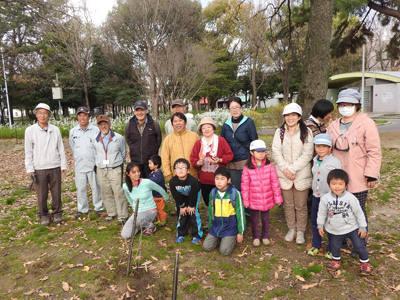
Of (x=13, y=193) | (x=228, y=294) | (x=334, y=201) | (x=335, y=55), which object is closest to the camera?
(x=228, y=294)

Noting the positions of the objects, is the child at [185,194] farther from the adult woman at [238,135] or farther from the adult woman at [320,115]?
the adult woman at [320,115]

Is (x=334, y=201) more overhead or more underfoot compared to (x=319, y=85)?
more underfoot

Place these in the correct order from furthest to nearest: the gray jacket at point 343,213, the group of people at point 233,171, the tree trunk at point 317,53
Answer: the tree trunk at point 317,53
the group of people at point 233,171
the gray jacket at point 343,213

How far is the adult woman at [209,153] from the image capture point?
416 cm

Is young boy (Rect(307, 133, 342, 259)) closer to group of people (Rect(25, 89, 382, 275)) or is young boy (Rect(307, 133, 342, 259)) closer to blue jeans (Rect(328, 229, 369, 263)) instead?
group of people (Rect(25, 89, 382, 275))

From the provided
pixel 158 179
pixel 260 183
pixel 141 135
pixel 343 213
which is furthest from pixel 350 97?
pixel 141 135

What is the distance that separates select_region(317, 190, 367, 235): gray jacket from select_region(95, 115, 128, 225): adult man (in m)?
3.35

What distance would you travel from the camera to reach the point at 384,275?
3.19m

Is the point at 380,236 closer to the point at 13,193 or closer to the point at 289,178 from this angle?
the point at 289,178

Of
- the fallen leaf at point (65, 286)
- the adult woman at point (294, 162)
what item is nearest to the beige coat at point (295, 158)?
the adult woman at point (294, 162)

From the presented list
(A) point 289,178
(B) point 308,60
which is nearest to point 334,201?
(A) point 289,178

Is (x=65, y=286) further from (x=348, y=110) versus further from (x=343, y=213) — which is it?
(x=348, y=110)

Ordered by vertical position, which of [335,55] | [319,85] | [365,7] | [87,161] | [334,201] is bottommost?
[334,201]

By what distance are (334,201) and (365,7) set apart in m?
8.52
